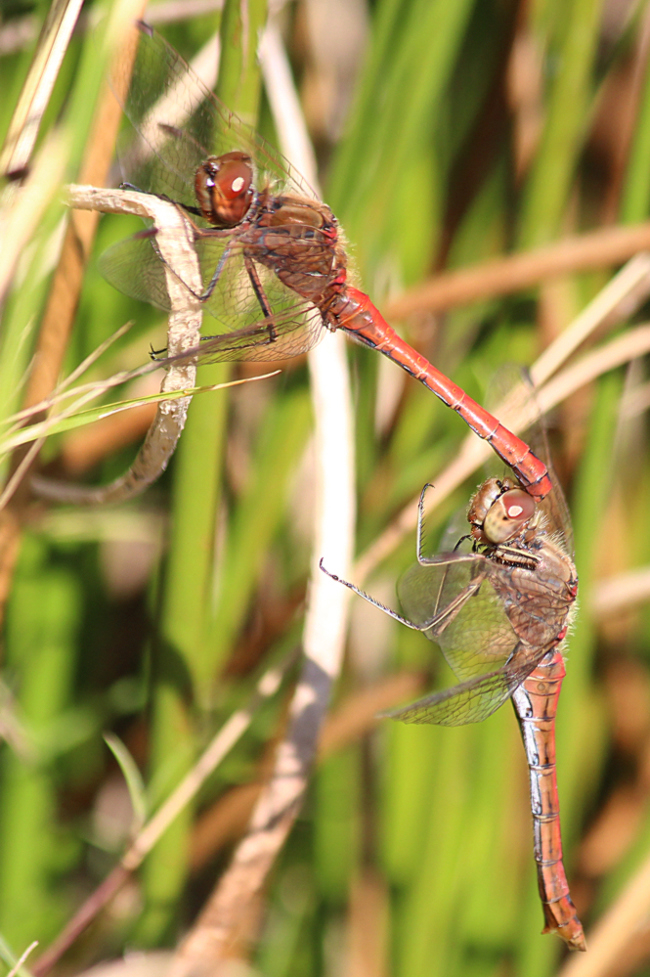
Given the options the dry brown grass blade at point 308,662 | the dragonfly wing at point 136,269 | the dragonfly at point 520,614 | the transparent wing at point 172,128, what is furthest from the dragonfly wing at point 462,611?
the transparent wing at point 172,128

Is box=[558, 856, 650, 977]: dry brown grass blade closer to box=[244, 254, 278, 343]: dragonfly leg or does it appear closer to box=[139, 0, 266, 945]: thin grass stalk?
box=[139, 0, 266, 945]: thin grass stalk

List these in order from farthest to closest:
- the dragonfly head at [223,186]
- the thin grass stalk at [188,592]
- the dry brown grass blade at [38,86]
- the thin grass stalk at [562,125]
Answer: the thin grass stalk at [562,125], the dragonfly head at [223,186], the thin grass stalk at [188,592], the dry brown grass blade at [38,86]

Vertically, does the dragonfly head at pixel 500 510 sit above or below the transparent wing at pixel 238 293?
below

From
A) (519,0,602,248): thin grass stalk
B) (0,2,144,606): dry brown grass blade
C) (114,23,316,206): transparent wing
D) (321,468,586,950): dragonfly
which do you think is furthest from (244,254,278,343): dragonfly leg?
(519,0,602,248): thin grass stalk

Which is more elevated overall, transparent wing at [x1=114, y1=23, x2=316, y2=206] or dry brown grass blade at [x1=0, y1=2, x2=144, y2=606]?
transparent wing at [x1=114, y1=23, x2=316, y2=206]

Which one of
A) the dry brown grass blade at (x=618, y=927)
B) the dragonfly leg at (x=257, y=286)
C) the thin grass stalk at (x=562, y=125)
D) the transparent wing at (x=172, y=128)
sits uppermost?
the thin grass stalk at (x=562, y=125)

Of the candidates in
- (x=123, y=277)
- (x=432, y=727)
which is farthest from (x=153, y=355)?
(x=432, y=727)

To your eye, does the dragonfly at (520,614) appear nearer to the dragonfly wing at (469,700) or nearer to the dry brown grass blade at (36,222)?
the dragonfly wing at (469,700)
